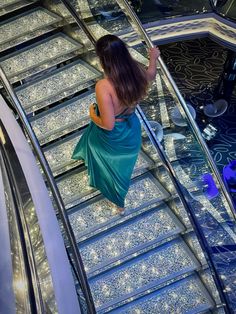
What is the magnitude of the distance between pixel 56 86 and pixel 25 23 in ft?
3.28

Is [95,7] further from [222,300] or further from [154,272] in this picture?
[222,300]

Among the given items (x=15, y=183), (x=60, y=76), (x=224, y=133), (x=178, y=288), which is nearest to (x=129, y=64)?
(x=15, y=183)

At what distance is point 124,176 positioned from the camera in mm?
4820

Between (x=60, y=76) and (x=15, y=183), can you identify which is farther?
(x=60, y=76)

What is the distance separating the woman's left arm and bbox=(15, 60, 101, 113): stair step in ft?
5.45

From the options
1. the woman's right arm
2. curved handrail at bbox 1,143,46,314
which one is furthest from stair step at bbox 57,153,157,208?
the woman's right arm

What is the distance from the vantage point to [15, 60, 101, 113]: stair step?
223 inches

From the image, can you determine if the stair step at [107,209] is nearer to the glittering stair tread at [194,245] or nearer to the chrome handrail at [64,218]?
the glittering stair tread at [194,245]

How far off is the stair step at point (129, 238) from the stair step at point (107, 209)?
6.0 inches

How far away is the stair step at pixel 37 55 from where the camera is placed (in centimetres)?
579

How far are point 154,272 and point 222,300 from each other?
744mm

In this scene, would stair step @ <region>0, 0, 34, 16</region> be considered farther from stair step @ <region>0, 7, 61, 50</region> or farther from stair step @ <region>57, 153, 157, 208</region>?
stair step @ <region>57, 153, 157, 208</region>

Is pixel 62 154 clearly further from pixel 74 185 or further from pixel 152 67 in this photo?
pixel 152 67

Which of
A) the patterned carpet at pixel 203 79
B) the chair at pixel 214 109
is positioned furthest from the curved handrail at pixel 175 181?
the patterned carpet at pixel 203 79
